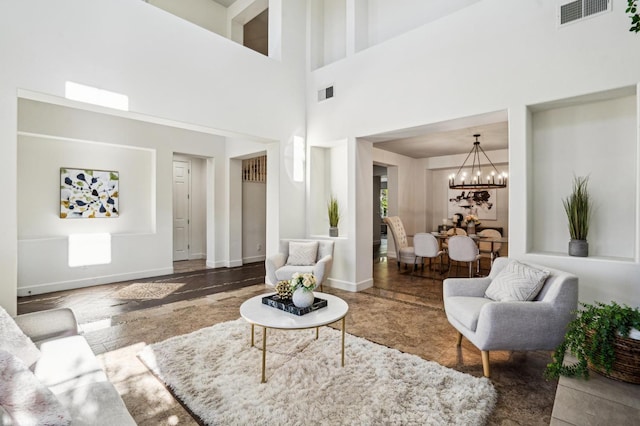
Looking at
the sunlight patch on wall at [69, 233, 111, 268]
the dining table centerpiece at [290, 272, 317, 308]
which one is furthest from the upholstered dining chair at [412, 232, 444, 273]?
the sunlight patch on wall at [69, 233, 111, 268]

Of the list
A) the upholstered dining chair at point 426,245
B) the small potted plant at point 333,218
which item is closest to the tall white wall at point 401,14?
the small potted plant at point 333,218

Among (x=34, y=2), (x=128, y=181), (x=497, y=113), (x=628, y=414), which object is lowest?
(x=628, y=414)

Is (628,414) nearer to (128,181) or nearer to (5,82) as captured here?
(5,82)

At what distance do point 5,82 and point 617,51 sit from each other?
571 cm

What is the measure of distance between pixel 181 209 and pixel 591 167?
25.1 ft

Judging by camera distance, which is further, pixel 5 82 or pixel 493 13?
pixel 493 13

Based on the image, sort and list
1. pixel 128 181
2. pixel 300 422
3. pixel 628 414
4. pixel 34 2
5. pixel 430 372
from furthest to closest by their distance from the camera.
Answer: pixel 128 181
pixel 34 2
pixel 430 372
pixel 300 422
pixel 628 414

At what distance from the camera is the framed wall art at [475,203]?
27.3 ft

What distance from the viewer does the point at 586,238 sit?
3250 mm

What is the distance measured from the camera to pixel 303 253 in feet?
15.9

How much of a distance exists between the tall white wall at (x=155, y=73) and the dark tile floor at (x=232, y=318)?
108 cm

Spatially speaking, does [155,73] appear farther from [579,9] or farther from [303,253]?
[579,9]

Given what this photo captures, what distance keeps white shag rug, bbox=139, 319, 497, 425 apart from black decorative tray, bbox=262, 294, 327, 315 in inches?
Result: 17.0

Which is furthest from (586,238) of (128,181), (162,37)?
(128,181)
